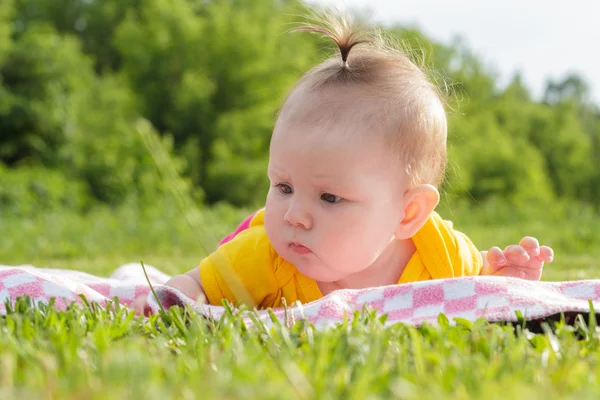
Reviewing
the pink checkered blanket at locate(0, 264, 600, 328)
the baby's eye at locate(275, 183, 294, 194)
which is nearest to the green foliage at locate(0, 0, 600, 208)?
the baby's eye at locate(275, 183, 294, 194)

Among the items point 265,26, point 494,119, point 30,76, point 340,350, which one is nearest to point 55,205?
point 30,76

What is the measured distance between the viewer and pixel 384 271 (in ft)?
8.24

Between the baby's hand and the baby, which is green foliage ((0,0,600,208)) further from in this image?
the baby's hand

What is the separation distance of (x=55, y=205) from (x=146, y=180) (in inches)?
59.6

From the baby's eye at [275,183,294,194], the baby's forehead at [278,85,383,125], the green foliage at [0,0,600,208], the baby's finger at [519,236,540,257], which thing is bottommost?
the green foliage at [0,0,600,208]

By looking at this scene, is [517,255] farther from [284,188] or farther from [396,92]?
[284,188]

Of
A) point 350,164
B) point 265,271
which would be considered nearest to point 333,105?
point 350,164

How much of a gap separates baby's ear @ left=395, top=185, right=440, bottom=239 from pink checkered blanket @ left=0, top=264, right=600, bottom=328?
0.39m

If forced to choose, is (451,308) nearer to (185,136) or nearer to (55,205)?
(55,205)

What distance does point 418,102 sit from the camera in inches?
93.1

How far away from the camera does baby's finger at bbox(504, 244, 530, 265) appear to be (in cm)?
262

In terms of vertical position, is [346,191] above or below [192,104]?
above

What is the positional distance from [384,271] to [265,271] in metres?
0.42

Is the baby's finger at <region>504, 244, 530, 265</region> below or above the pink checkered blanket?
below
